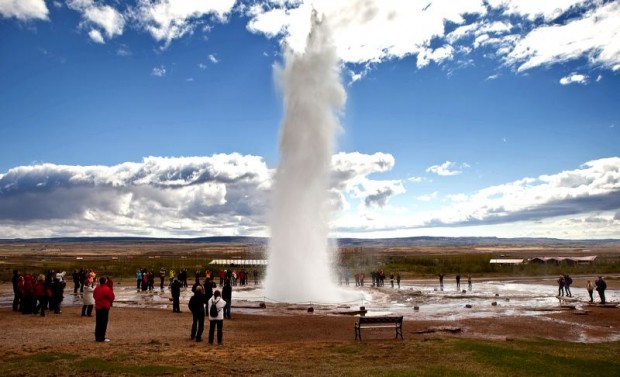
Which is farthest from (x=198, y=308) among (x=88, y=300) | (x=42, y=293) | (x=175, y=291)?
(x=42, y=293)

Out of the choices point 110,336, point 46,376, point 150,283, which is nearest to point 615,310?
point 110,336

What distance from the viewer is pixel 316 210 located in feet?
111

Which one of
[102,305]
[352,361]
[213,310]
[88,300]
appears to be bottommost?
[352,361]

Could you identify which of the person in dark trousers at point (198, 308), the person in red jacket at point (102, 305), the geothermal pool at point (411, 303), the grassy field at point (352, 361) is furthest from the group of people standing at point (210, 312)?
the geothermal pool at point (411, 303)

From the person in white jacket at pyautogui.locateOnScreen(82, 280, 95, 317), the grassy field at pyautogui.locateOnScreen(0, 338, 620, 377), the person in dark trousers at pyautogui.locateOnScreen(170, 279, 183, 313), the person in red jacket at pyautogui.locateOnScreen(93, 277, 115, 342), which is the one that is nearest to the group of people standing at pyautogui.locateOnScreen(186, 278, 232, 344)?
the grassy field at pyautogui.locateOnScreen(0, 338, 620, 377)

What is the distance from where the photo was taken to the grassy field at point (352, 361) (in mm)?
10914

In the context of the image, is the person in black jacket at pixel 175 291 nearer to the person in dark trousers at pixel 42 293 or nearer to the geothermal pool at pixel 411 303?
the geothermal pool at pixel 411 303

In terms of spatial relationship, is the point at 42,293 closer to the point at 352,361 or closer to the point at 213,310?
the point at 213,310

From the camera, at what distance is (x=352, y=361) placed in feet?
41.1

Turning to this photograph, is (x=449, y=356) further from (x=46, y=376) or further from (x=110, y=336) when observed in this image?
(x=110, y=336)

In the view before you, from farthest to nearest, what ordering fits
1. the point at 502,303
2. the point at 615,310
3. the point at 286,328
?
the point at 502,303, the point at 615,310, the point at 286,328

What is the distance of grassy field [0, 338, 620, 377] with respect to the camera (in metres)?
10.9

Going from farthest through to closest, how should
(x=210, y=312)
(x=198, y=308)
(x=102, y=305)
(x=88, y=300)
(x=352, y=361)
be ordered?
1. (x=88, y=300)
2. (x=198, y=308)
3. (x=210, y=312)
4. (x=102, y=305)
5. (x=352, y=361)

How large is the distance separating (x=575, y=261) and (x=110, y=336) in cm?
7960
